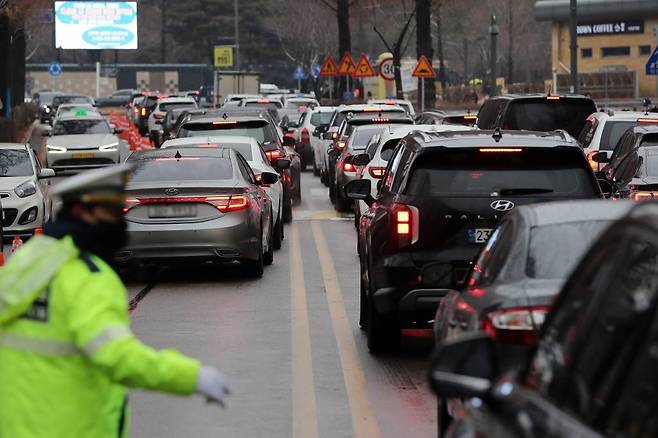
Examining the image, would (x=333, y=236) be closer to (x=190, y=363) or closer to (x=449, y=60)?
(x=190, y=363)

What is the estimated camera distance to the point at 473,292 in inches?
296

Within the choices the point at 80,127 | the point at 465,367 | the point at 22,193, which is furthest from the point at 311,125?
the point at 465,367

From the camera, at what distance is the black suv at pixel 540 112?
86.0 feet

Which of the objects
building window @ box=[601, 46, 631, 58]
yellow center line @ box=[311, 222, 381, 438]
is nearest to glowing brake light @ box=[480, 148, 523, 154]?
yellow center line @ box=[311, 222, 381, 438]

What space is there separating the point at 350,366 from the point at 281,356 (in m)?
0.67

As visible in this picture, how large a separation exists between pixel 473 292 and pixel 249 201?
963cm

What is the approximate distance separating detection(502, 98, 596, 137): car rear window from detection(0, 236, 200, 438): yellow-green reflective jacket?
2142 cm

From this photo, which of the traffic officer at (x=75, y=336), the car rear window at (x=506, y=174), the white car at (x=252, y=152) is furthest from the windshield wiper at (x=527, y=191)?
the white car at (x=252, y=152)

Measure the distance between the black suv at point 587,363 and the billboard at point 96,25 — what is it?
94.8m

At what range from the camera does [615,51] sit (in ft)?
300

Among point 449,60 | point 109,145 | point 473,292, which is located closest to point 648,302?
point 473,292

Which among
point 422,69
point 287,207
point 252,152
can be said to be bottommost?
point 287,207

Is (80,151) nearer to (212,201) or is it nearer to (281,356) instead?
(212,201)

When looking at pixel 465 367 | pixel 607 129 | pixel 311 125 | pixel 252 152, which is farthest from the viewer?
pixel 311 125
